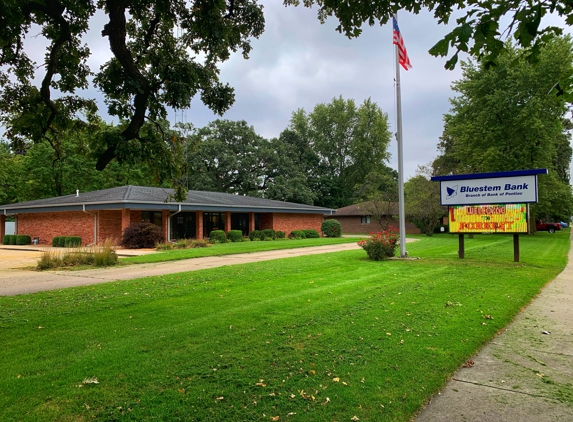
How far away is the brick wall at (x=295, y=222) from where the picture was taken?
32.8 m

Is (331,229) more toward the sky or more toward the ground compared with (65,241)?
more toward the sky

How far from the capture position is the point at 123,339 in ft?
16.5

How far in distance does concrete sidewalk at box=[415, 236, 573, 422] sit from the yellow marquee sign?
8.17 meters

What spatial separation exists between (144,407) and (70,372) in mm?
1205

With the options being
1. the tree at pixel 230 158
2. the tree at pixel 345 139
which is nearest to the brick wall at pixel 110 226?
the tree at pixel 230 158

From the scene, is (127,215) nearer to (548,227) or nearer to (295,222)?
(295,222)

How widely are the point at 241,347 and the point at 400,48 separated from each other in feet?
46.1

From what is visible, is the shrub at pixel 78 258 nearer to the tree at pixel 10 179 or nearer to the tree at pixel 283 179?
the tree at pixel 10 179

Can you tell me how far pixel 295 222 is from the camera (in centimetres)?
3447

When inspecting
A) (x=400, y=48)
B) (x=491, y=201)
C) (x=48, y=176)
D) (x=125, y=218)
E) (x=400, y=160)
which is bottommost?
(x=125, y=218)

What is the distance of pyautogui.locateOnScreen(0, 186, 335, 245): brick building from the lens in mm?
24062

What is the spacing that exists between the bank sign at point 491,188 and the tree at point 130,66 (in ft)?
31.7

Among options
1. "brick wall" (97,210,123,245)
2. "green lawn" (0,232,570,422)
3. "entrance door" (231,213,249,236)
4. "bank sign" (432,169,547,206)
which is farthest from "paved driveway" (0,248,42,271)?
"bank sign" (432,169,547,206)

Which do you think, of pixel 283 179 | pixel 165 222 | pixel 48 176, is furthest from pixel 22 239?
pixel 283 179
